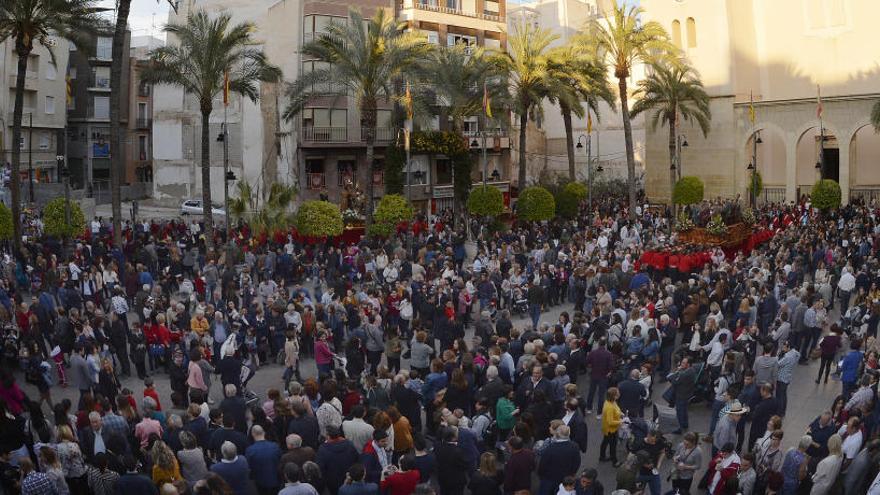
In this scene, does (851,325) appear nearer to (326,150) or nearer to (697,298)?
(697,298)

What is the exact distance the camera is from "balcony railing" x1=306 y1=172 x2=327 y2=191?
43781 mm

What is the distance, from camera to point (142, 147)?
2200 inches

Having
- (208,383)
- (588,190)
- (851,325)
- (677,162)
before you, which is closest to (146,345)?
(208,383)

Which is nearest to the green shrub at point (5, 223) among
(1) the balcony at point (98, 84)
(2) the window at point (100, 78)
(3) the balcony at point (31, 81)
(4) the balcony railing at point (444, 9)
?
(3) the balcony at point (31, 81)

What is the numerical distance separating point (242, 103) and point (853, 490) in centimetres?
3919

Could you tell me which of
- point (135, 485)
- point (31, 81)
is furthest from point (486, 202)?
point (135, 485)

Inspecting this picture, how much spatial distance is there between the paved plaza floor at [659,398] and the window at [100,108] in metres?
41.9

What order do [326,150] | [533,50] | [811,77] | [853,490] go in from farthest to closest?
[811,77]
[326,150]
[533,50]
[853,490]

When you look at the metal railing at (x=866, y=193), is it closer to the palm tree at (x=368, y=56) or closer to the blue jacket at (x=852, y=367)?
the palm tree at (x=368, y=56)

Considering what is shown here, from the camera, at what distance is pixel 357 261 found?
79.2 feet

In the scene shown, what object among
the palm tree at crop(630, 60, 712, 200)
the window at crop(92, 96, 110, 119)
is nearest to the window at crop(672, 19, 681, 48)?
the palm tree at crop(630, 60, 712, 200)

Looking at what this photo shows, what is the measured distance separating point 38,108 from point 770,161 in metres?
40.2

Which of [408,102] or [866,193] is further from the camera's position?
[866,193]

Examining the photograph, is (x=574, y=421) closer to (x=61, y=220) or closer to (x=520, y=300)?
(x=520, y=300)
